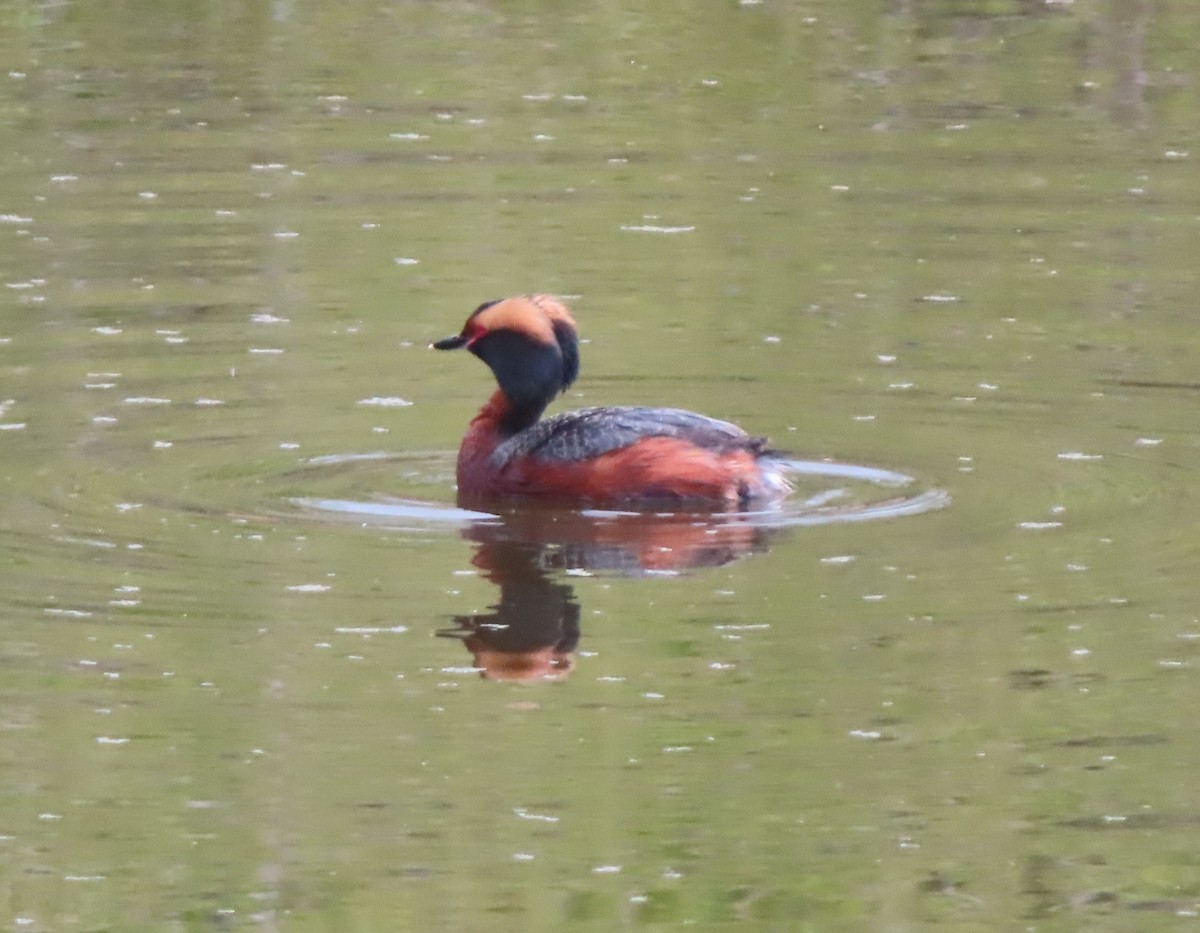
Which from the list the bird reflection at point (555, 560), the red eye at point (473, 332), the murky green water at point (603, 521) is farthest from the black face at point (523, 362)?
the bird reflection at point (555, 560)

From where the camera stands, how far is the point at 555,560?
9.63 m

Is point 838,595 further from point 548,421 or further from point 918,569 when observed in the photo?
point 548,421

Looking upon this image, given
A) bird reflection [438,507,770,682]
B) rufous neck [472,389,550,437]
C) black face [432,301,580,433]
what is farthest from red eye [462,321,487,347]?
bird reflection [438,507,770,682]

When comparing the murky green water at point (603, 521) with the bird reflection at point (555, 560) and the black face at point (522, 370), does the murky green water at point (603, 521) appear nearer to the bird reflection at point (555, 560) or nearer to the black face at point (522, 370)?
the bird reflection at point (555, 560)

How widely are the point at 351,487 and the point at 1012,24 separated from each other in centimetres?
1242

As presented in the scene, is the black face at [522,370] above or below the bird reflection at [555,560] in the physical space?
above

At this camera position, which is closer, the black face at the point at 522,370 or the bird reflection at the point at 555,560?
the bird reflection at the point at 555,560

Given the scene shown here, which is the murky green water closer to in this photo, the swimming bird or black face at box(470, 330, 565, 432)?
the swimming bird

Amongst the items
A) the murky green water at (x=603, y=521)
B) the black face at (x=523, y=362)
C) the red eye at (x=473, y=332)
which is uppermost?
the red eye at (x=473, y=332)

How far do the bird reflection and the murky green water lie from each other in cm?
3

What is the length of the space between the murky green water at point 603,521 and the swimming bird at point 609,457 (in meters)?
0.23

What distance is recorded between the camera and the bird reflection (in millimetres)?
8594

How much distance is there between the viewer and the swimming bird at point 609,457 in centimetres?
1030

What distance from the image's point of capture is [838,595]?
29.5 ft
